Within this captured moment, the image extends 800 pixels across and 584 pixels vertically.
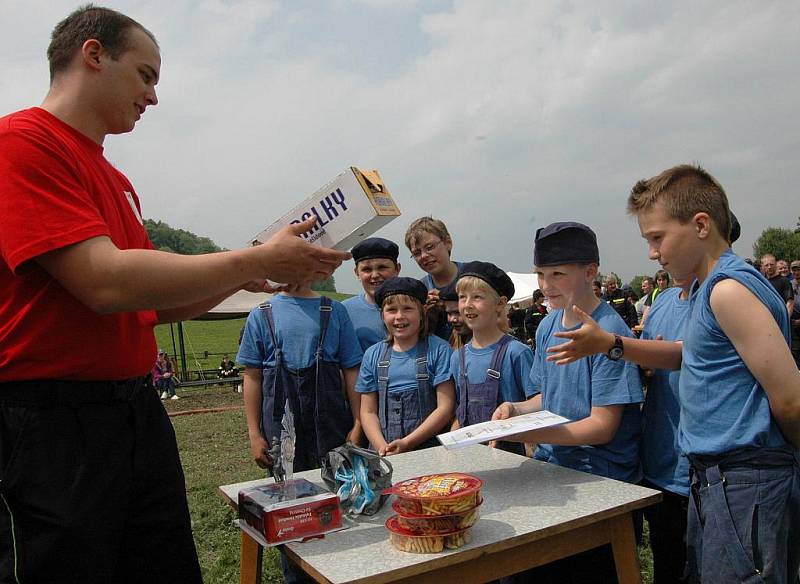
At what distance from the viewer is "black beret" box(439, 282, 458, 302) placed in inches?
153

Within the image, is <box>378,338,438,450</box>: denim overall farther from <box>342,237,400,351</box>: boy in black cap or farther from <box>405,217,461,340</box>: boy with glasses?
<box>405,217,461,340</box>: boy with glasses

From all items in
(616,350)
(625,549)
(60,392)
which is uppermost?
(60,392)

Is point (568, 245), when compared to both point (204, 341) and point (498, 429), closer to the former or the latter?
point (498, 429)

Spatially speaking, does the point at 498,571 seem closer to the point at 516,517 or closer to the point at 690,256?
the point at 516,517

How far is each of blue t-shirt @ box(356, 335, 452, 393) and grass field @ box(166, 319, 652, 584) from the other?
1351 mm

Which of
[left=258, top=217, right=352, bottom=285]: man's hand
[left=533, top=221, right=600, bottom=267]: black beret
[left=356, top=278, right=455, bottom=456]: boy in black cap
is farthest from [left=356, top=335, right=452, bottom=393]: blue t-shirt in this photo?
[left=258, top=217, right=352, bottom=285]: man's hand

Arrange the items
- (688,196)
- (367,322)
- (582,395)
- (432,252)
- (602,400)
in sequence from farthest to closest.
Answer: (432,252)
(367,322)
(582,395)
(602,400)
(688,196)

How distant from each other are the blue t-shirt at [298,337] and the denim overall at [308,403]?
35 mm

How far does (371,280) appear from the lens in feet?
13.4

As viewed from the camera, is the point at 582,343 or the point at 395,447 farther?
the point at 395,447

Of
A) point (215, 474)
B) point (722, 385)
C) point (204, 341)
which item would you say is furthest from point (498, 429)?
point (204, 341)

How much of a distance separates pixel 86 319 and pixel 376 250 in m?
2.58

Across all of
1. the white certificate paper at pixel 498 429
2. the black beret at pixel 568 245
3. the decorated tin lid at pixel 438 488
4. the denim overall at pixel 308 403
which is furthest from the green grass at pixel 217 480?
the decorated tin lid at pixel 438 488

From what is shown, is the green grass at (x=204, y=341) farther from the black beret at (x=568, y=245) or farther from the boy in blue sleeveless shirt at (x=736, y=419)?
the boy in blue sleeveless shirt at (x=736, y=419)
